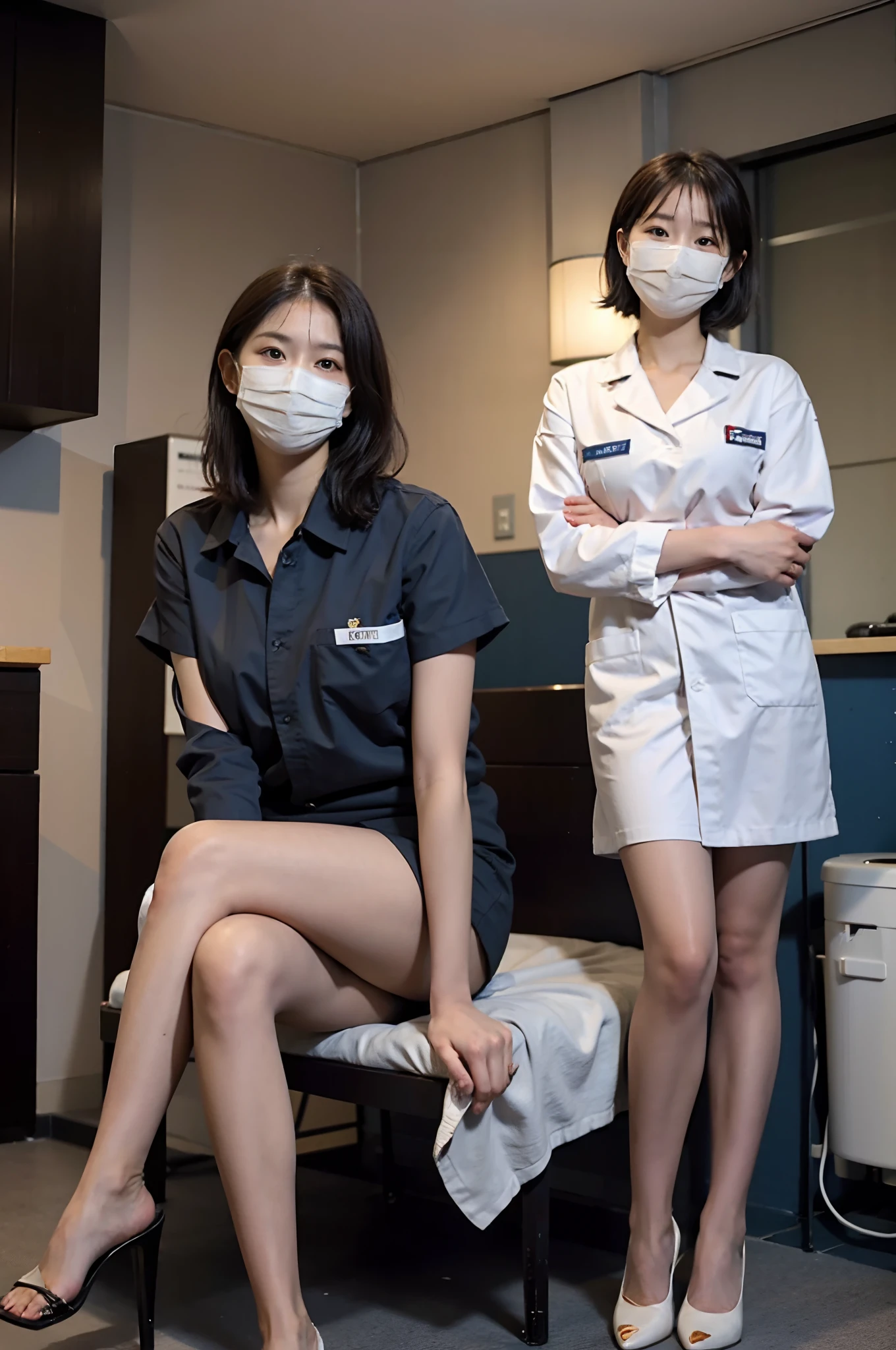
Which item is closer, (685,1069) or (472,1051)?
(472,1051)

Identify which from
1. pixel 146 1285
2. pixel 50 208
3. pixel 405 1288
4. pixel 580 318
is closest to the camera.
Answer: pixel 146 1285

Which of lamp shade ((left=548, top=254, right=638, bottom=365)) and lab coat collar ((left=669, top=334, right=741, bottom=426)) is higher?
lamp shade ((left=548, top=254, right=638, bottom=365))

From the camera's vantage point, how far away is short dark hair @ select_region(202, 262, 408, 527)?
1.88 m

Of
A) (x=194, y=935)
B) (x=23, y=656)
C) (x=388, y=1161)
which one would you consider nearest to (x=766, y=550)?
(x=194, y=935)

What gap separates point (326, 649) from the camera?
1.83m

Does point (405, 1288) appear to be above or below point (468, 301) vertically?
below

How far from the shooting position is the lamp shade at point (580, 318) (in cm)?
352

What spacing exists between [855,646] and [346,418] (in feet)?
2.82

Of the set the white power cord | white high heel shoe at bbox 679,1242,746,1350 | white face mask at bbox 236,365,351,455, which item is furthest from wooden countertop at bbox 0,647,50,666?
white high heel shoe at bbox 679,1242,746,1350

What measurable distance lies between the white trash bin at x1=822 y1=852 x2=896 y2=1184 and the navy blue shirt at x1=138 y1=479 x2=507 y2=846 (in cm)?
58

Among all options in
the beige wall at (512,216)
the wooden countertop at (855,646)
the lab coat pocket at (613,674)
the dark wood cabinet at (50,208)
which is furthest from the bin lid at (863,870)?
the dark wood cabinet at (50,208)

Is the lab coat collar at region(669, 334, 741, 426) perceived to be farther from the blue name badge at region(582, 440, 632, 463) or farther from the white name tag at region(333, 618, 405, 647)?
the white name tag at region(333, 618, 405, 647)

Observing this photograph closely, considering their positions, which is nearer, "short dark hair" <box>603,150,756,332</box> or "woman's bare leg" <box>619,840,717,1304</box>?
"woman's bare leg" <box>619,840,717,1304</box>

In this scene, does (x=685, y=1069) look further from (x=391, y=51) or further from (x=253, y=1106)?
(x=391, y=51)
